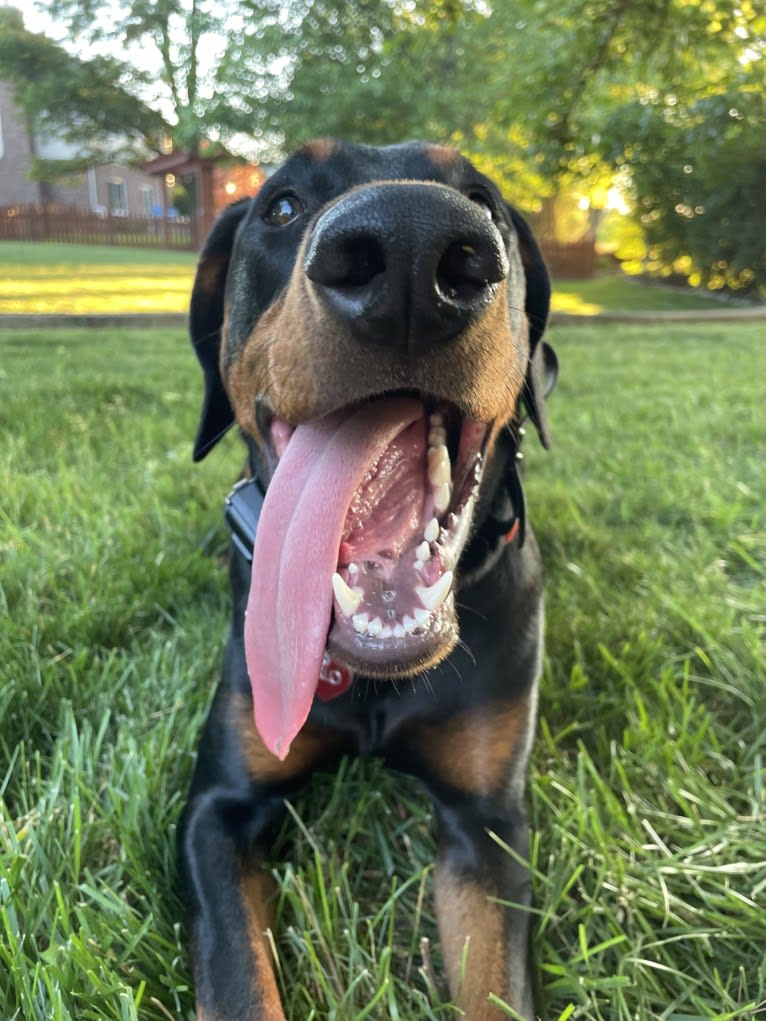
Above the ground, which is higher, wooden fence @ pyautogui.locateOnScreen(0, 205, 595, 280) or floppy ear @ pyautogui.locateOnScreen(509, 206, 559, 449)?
wooden fence @ pyautogui.locateOnScreen(0, 205, 595, 280)

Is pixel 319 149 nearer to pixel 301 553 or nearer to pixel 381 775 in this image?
pixel 301 553

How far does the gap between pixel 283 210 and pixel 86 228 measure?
25.0 meters

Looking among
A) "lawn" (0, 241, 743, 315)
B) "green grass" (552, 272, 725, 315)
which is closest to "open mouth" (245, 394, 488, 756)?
"lawn" (0, 241, 743, 315)

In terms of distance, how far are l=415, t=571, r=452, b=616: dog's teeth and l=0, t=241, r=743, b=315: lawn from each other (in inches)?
296

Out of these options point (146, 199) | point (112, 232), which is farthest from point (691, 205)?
point (146, 199)

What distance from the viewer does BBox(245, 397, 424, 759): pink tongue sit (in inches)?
54.7

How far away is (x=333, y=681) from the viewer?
162cm

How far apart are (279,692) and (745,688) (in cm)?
123

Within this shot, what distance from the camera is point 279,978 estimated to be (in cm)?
129

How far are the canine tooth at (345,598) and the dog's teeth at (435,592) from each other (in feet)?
0.37

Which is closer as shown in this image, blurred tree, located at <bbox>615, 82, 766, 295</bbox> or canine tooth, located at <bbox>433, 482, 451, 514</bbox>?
canine tooth, located at <bbox>433, 482, 451, 514</bbox>

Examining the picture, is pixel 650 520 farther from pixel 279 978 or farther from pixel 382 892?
pixel 279 978

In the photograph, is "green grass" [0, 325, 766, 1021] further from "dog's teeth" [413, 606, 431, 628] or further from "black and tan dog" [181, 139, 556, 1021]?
"dog's teeth" [413, 606, 431, 628]

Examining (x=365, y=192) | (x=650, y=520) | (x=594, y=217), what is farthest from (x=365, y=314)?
(x=594, y=217)
